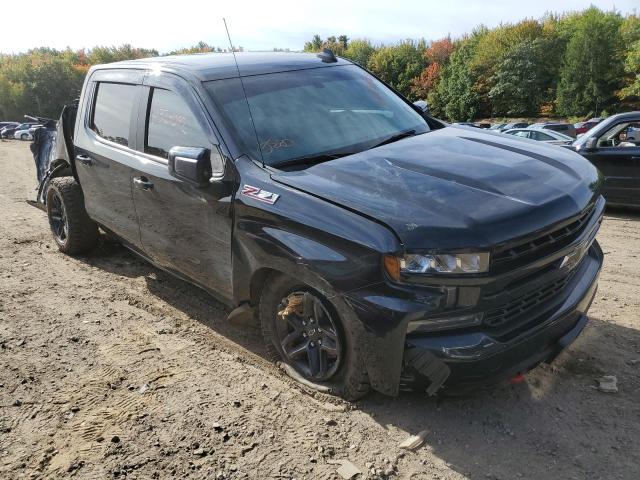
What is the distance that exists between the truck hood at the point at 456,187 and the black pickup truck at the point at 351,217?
11 mm

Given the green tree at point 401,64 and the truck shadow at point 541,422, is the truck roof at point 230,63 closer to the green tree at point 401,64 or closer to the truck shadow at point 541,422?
the truck shadow at point 541,422

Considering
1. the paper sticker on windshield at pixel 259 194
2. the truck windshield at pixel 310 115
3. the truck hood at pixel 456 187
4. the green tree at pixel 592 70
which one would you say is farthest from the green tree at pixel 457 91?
the paper sticker on windshield at pixel 259 194

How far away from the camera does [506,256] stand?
261cm

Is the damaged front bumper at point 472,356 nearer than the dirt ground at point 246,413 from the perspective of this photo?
Yes

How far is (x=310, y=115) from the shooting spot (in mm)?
3738

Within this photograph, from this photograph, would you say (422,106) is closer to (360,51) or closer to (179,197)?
(179,197)

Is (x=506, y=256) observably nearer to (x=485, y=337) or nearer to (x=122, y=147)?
(x=485, y=337)

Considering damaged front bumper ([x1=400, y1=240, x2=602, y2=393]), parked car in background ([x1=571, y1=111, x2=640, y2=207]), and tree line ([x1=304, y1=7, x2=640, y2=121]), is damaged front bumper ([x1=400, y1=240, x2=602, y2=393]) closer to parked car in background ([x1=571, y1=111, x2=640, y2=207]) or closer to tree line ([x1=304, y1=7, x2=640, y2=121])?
parked car in background ([x1=571, y1=111, x2=640, y2=207])

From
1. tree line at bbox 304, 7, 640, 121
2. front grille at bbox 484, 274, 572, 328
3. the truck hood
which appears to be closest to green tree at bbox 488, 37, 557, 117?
tree line at bbox 304, 7, 640, 121

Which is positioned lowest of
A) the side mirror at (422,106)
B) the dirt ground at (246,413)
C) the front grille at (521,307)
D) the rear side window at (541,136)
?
the rear side window at (541,136)

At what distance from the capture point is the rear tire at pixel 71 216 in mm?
5605

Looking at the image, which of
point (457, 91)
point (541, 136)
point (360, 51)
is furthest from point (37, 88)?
point (541, 136)

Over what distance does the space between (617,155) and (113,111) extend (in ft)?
22.5

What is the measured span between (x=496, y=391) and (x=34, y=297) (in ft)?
13.0
